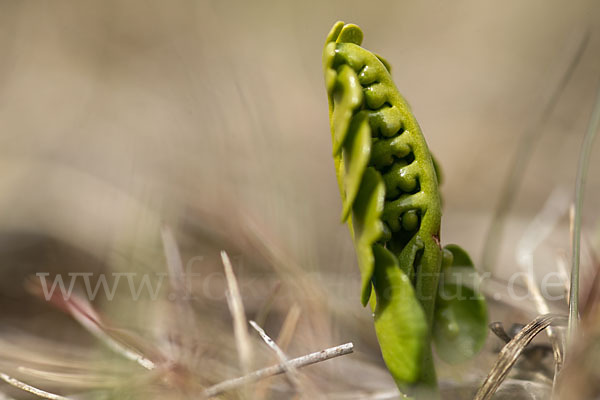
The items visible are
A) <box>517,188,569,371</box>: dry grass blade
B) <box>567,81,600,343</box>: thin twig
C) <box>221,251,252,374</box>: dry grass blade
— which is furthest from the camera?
<box>517,188,569,371</box>: dry grass blade

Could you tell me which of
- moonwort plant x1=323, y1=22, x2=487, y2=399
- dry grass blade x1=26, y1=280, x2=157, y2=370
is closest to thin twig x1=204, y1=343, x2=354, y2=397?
moonwort plant x1=323, y1=22, x2=487, y2=399

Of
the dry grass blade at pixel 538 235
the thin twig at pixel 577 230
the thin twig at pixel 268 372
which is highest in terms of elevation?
the thin twig at pixel 577 230

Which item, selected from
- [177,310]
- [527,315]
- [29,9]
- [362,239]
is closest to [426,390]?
[362,239]

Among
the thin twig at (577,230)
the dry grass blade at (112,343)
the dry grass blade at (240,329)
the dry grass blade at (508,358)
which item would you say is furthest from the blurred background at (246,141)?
the thin twig at (577,230)

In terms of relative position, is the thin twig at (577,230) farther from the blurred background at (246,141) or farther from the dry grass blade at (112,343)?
the dry grass blade at (112,343)

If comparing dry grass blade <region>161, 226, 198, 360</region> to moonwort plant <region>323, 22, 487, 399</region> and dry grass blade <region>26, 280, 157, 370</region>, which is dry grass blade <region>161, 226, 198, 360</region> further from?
moonwort plant <region>323, 22, 487, 399</region>

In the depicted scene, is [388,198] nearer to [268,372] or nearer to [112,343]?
[268,372]

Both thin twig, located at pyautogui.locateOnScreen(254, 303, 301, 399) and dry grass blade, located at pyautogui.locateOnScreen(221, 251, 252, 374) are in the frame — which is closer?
dry grass blade, located at pyautogui.locateOnScreen(221, 251, 252, 374)

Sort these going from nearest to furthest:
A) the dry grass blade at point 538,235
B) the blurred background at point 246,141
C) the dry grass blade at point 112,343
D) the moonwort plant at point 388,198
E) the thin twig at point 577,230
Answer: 1. the moonwort plant at point 388,198
2. the thin twig at point 577,230
3. the dry grass blade at point 112,343
4. the dry grass blade at point 538,235
5. the blurred background at point 246,141
